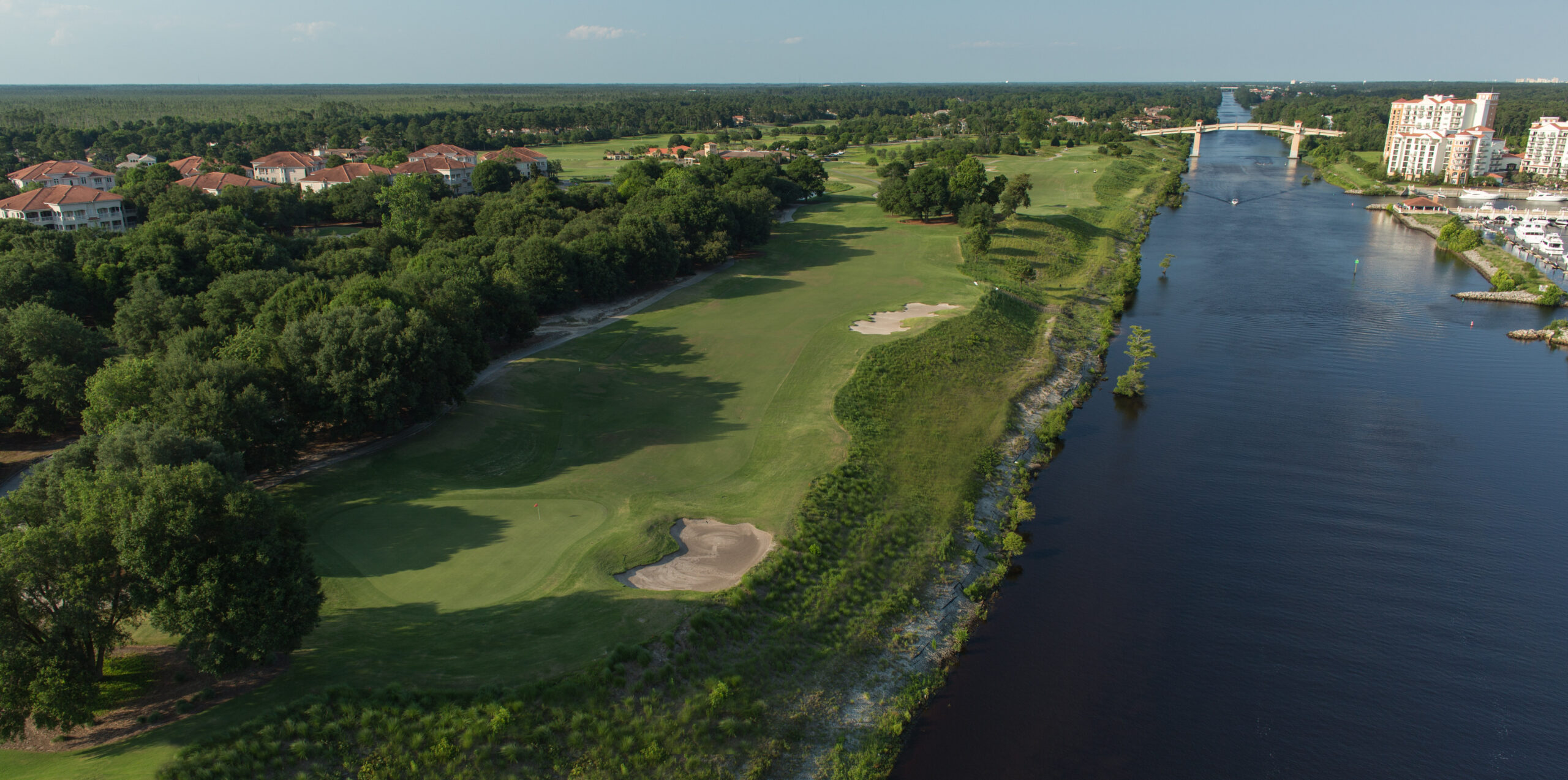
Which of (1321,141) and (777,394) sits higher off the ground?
(1321,141)

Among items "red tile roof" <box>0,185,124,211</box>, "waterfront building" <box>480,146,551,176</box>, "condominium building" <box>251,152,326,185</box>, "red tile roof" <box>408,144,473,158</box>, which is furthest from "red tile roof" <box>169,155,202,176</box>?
"waterfront building" <box>480,146,551,176</box>

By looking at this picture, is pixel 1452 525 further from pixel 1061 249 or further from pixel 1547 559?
pixel 1061 249

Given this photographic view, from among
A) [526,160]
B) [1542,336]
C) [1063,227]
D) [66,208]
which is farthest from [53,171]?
[1542,336]

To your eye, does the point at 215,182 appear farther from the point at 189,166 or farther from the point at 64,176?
the point at 189,166

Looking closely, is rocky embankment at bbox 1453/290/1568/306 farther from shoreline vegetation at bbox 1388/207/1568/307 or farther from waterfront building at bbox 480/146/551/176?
waterfront building at bbox 480/146/551/176

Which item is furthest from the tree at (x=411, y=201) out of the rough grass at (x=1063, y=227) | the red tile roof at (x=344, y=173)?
the rough grass at (x=1063, y=227)

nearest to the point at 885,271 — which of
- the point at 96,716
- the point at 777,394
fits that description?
the point at 777,394

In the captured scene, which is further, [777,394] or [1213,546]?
[777,394]

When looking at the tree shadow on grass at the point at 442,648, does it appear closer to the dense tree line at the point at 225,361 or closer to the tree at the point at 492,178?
the dense tree line at the point at 225,361

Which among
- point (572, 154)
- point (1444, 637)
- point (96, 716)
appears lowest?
point (1444, 637)
